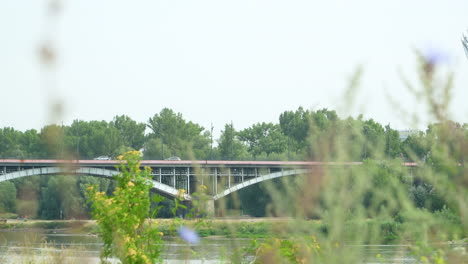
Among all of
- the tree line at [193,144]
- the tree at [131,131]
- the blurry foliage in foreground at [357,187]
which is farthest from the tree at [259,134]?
the blurry foliage in foreground at [357,187]

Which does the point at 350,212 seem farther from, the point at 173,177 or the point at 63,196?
the point at 173,177

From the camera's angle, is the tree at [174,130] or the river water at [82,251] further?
the tree at [174,130]

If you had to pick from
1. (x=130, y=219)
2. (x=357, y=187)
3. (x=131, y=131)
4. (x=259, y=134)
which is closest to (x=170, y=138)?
(x=131, y=131)

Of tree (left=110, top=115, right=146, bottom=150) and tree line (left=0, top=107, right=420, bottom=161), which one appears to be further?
tree (left=110, top=115, right=146, bottom=150)

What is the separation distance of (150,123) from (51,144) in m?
77.4

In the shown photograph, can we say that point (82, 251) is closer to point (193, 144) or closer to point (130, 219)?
point (130, 219)

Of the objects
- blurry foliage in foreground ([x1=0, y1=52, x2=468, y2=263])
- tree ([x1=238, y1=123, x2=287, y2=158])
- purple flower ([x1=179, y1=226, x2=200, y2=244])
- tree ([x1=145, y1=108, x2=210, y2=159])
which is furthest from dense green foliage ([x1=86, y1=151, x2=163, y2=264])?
tree ([x1=238, y1=123, x2=287, y2=158])

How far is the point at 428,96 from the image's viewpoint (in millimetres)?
2227

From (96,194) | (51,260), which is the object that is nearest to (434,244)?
(96,194)

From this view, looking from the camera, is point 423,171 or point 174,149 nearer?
point 423,171

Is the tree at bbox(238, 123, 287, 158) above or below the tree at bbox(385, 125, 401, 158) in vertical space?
above

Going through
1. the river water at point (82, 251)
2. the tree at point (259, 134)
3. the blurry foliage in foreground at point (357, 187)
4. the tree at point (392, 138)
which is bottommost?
the river water at point (82, 251)

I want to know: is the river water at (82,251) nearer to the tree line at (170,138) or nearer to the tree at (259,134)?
the tree line at (170,138)

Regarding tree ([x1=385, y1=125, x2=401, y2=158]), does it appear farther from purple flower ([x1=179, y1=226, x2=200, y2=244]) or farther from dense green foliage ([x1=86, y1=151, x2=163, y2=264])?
dense green foliage ([x1=86, y1=151, x2=163, y2=264])
